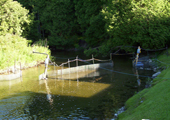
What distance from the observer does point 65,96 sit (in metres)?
12.9

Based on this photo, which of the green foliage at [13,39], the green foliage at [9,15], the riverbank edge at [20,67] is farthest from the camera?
the green foliage at [9,15]

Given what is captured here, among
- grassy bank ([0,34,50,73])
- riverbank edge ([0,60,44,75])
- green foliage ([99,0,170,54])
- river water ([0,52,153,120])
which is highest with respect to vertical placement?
green foliage ([99,0,170,54])

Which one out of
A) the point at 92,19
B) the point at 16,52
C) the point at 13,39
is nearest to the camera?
the point at 16,52

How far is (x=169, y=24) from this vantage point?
24047mm

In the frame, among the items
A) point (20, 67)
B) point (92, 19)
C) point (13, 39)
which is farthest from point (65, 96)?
point (92, 19)

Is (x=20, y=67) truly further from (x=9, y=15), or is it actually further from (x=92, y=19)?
(x=92, y=19)

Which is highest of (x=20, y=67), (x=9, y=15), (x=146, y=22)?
(x=9, y=15)

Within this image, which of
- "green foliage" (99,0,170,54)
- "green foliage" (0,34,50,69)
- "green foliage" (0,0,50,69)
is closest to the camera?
"green foliage" (0,34,50,69)

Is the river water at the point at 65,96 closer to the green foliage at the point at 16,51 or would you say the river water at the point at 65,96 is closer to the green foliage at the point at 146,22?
the green foliage at the point at 16,51

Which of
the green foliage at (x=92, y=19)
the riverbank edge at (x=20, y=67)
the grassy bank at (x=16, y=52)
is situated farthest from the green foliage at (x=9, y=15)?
the green foliage at (x=92, y=19)

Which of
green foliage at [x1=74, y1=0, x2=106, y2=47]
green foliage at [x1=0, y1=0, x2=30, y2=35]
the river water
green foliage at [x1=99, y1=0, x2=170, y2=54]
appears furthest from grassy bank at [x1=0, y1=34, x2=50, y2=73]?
green foliage at [x1=99, y1=0, x2=170, y2=54]

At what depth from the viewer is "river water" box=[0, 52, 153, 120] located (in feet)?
33.1

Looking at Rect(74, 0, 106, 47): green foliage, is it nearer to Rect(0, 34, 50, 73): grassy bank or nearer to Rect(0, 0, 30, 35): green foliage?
Rect(0, 34, 50, 73): grassy bank

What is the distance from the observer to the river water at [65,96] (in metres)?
10.1
